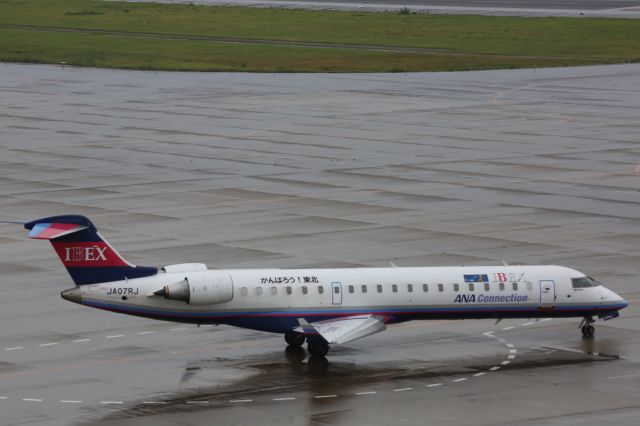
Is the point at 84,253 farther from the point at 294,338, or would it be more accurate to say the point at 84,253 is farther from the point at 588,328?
the point at 588,328

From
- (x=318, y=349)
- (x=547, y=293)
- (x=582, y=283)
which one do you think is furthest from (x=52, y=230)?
(x=582, y=283)

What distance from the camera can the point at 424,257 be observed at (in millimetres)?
57312

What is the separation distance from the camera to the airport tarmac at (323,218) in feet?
127

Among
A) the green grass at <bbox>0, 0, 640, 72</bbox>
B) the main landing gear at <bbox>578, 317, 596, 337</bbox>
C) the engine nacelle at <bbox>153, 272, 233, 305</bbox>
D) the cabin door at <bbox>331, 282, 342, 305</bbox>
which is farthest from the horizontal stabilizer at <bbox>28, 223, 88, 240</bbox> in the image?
the green grass at <bbox>0, 0, 640, 72</bbox>

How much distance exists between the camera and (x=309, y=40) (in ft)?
527

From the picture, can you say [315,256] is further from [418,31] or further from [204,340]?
[418,31]

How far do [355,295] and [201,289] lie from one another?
4.87m

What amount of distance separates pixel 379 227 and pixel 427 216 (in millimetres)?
3594

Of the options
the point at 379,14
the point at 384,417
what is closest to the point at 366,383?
the point at 384,417

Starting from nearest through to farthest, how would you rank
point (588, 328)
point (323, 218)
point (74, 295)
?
point (74, 295) < point (588, 328) < point (323, 218)

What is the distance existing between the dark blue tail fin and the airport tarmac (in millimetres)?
2710

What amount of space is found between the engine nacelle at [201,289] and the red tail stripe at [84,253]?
6.39 feet

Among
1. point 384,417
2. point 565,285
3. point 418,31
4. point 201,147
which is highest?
point 418,31

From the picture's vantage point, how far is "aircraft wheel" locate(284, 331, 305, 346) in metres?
43.4
